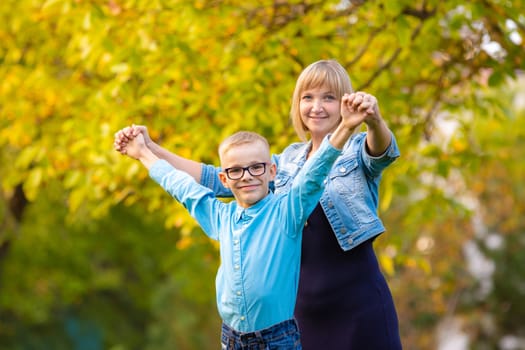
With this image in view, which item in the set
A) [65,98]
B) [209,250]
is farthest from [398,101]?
[209,250]

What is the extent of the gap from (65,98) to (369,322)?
16.5ft

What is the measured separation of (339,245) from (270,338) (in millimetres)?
487

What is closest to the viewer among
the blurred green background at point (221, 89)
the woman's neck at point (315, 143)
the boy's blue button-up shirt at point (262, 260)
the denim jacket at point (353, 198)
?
the boy's blue button-up shirt at point (262, 260)

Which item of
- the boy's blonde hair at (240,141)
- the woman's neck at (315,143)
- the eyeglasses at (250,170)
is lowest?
the eyeglasses at (250,170)

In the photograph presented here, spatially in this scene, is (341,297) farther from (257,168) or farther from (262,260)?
(257,168)

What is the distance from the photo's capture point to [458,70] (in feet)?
20.8

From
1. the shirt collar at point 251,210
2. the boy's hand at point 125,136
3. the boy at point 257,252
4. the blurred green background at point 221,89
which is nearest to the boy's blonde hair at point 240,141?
the boy at point 257,252

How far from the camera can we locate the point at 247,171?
2.47 m

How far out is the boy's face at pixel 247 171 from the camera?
2.47m

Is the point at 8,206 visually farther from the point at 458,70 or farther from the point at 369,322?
the point at 369,322

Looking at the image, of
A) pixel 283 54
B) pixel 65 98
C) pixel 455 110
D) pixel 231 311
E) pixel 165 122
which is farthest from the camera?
pixel 65 98

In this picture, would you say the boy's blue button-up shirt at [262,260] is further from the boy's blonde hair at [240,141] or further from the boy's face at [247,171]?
the boy's blonde hair at [240,141]

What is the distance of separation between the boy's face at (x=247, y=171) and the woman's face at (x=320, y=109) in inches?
13.7

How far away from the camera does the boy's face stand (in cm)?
247
